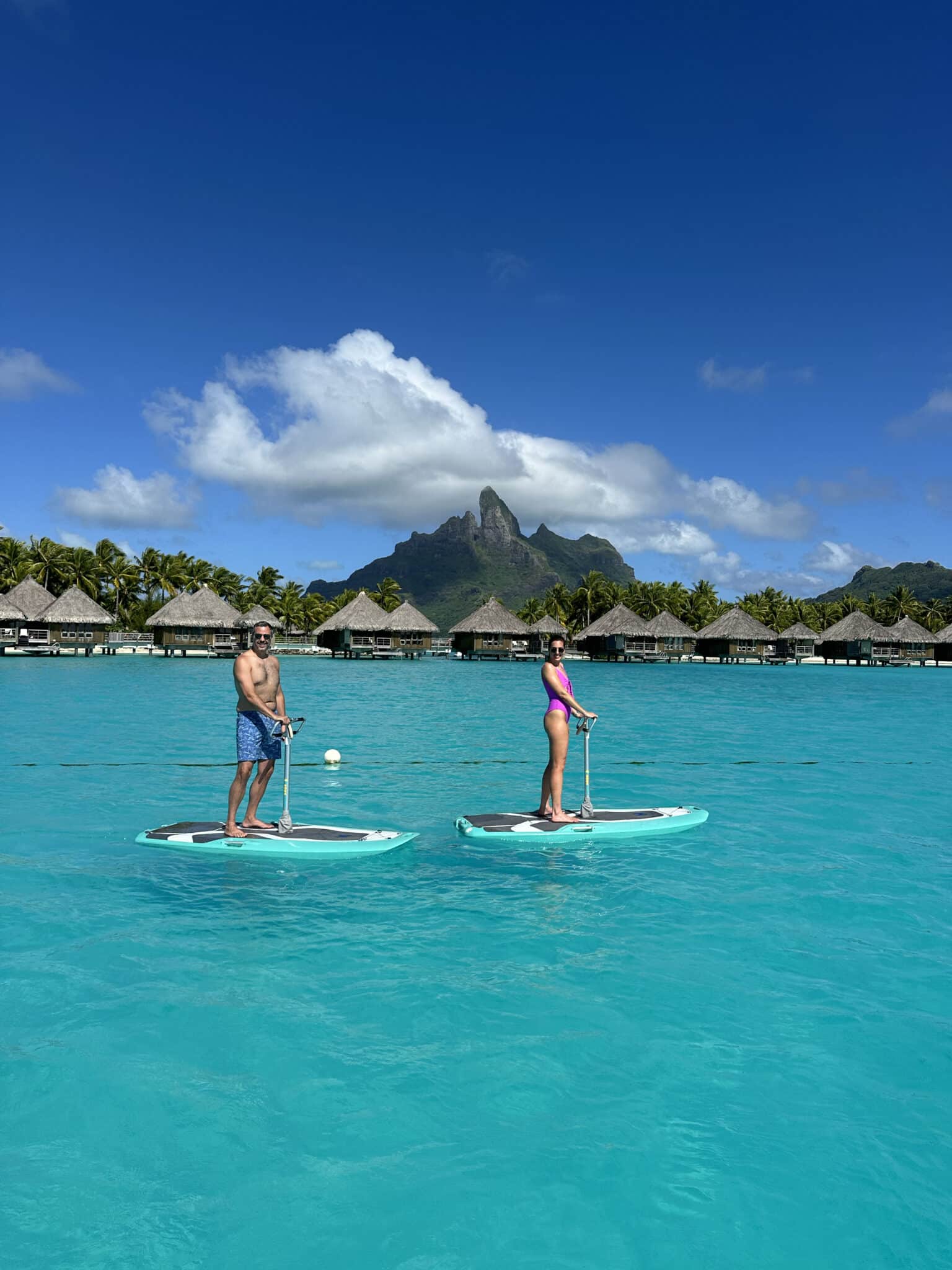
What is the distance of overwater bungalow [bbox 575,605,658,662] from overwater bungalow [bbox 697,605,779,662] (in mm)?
5068

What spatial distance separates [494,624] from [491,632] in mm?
731

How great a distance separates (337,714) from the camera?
2627 cm

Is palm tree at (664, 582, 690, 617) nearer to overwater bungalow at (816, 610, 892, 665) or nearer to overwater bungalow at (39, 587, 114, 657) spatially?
Result: overwater bungalow at (816, 610, 892, 665)

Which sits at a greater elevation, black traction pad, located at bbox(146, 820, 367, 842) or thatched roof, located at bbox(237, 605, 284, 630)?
thatched roof, located at bbox(237, 605, 284, 630)

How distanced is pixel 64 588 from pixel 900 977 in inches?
3114

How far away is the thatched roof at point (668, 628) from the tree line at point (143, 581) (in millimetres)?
27379

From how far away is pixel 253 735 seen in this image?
8406mm

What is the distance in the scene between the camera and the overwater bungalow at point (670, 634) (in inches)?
2965

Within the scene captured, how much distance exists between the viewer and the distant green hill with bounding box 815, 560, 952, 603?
516 ft

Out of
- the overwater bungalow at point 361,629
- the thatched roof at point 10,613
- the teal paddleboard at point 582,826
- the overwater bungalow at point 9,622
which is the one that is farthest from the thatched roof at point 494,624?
the teal paddleboard at point 582,826

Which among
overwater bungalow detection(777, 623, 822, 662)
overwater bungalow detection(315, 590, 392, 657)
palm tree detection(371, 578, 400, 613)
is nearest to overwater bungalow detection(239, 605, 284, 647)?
overwater bungalow detection(315, 590, 392, 657)

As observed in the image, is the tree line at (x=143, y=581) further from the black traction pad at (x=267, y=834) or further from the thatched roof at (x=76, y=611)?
the black traction pad at (x=267, y=834)

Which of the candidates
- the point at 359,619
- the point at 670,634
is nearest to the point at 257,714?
the point at 359,619

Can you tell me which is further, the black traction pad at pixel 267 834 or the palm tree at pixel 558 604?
the palm tree at pixel 558 604
